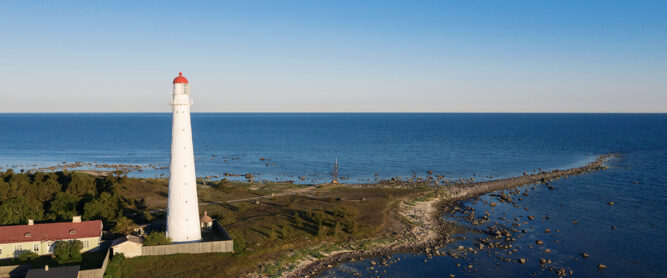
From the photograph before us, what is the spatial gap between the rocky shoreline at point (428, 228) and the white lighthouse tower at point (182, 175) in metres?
9.62

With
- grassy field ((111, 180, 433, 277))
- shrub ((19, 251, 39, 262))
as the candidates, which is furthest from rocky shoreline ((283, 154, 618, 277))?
shrub ((19, 251, 39, 262))

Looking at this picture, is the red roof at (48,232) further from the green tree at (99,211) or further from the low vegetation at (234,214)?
the green tree at (99,211)

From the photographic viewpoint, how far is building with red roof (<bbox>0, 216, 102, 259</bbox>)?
114 feet

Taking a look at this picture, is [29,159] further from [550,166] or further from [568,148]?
A: [568,148]

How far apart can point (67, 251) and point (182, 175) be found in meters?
10.8

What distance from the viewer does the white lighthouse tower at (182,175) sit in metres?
34.3

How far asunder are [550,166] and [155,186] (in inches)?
3427

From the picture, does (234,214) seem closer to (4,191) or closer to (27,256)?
(27,256)

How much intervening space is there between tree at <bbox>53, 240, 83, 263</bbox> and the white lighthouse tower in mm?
7031

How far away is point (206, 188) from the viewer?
6831cm

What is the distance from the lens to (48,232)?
3622 centimetres

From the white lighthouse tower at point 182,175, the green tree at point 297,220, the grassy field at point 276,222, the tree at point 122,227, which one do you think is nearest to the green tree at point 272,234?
the grassy field at point 276,222

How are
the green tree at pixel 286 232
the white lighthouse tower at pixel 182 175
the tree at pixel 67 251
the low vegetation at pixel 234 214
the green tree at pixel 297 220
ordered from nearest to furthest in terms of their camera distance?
the tree at pixel 67 251 < the white lighthouse tower at pixel 182 175 < the low vegetation at pixel 234 214 < the green tree at pixel 286 232 < the green tree at pixel 297 220

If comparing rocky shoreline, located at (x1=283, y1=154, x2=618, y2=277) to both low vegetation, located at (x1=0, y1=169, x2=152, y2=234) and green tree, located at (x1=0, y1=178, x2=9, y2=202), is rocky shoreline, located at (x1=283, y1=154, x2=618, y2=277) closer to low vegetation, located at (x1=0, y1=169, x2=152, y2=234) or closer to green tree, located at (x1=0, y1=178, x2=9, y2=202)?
low vegetation, located at (x1=0, y1=169, x2=152, y2=234)
